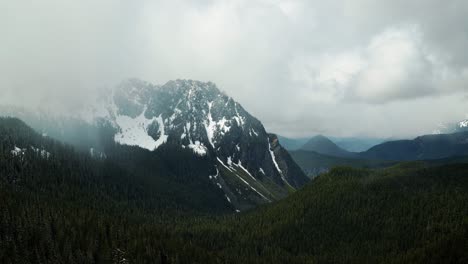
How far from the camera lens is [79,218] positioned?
640ft

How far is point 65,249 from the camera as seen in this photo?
543 feet

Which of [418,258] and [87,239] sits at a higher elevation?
[87,239]

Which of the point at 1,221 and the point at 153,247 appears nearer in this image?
the point at 1,221

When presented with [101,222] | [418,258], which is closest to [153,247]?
[101,222]

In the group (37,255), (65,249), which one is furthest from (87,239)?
(37,255)

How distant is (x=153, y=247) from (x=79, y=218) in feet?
117

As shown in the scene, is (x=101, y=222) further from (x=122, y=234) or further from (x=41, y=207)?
(x=41, y=207)

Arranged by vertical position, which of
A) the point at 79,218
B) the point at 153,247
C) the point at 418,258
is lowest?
the point at 418,258

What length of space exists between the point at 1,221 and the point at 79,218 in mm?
34290

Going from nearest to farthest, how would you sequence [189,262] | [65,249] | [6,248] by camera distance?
[6,248], [65,249], [189,262]

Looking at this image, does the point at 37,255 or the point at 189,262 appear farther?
the point at 189,262

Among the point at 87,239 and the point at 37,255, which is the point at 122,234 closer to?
the point at 87,239

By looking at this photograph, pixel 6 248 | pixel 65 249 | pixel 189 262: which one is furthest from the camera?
pixel 189 262

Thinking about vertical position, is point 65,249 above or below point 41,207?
below
